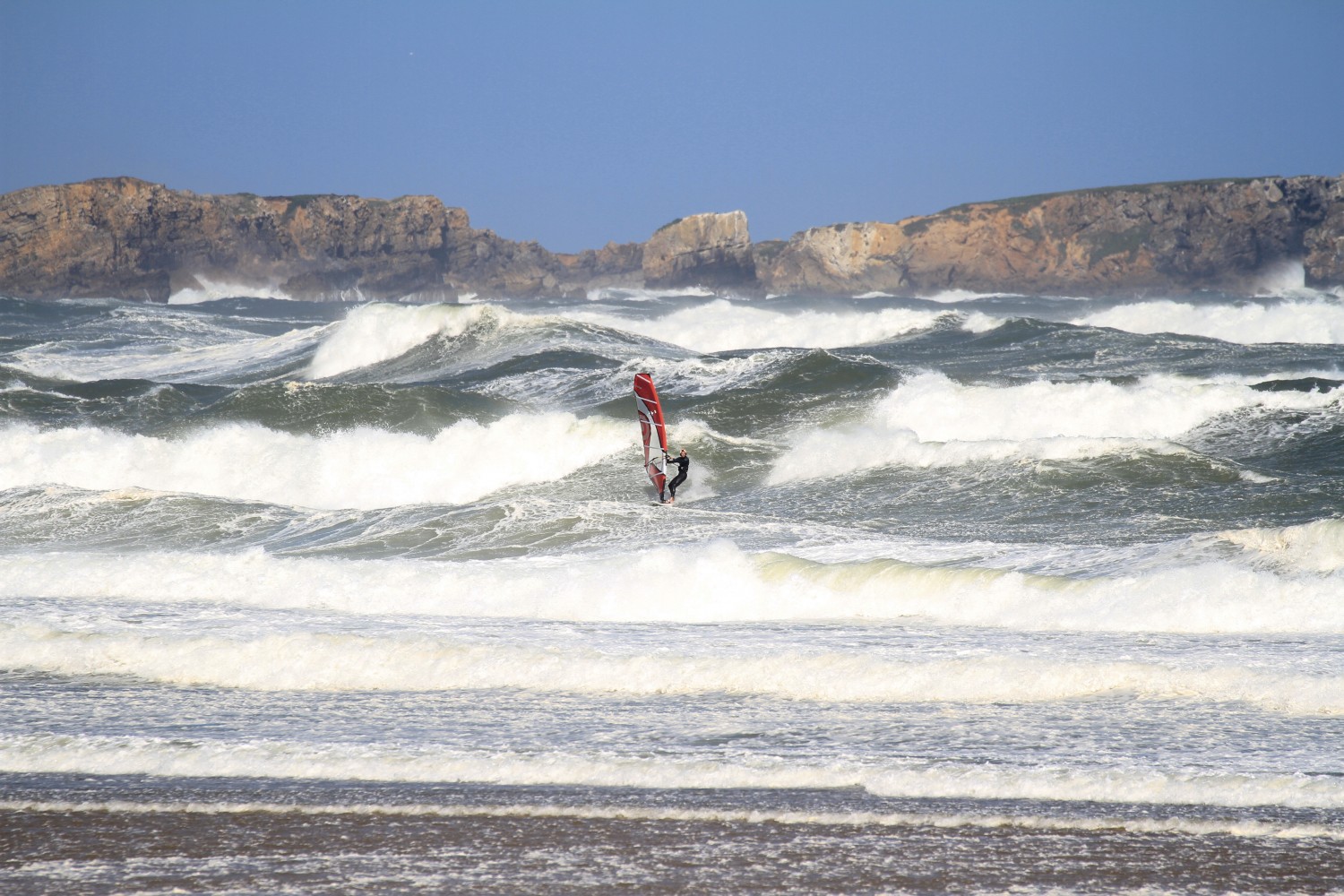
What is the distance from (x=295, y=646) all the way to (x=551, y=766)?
2599 millimetres

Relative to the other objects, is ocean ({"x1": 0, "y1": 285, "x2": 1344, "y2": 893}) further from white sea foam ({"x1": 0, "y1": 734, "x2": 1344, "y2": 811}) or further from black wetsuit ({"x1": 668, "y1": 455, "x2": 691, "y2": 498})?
black wetsuit ({"x1": 668, "y1": 455, "x2": 691, "y2": 498})

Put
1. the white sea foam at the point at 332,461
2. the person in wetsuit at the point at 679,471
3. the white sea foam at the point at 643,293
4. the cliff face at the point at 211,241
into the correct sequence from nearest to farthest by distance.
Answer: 1. the person in wetsuit at the point at 679,471
2. the white sea foam at the point at 332,461
3. the cliff face at the point at 211,241
4. the white sea foam at the point at 643,293

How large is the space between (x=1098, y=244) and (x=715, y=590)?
319ft

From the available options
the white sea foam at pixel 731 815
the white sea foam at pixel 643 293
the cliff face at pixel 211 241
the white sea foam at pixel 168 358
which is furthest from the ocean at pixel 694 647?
the white sea foam at pixel 643 293

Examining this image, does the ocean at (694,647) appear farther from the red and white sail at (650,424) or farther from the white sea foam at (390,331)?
the white sea foam at (390,331)

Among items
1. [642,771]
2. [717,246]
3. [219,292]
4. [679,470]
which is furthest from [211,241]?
[642,771]

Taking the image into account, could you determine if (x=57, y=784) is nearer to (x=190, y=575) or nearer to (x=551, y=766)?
(x=551, y=766)

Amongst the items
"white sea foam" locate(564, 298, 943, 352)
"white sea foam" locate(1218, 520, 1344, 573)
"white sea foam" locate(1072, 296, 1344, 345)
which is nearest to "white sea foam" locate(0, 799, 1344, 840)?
"white sea foam" locate(1218, 520, 1344, 573)

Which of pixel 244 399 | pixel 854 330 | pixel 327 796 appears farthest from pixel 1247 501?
pixel 854 330

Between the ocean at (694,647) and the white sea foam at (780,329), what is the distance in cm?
1816

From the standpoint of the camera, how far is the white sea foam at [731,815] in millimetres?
4332

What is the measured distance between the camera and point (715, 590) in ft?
29.9

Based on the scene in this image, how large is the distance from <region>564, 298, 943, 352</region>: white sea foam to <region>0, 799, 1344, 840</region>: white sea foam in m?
31.8

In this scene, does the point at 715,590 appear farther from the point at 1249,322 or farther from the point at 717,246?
the point at 717,246
